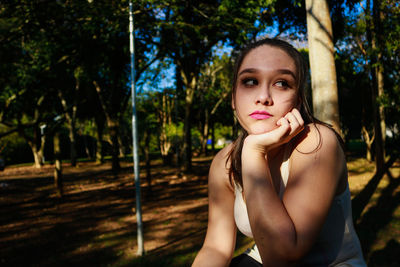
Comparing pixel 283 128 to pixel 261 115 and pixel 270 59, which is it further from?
pixel 270 59

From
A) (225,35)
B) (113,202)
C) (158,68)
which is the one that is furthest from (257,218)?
(158,68)

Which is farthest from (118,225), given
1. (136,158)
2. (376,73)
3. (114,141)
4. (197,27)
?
(114,141)

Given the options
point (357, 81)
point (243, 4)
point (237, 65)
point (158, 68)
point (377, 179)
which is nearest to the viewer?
point (237, 65)

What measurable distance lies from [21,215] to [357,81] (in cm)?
2049

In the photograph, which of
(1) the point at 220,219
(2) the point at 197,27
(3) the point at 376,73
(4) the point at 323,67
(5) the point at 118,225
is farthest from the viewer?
(3) the point at 376,73

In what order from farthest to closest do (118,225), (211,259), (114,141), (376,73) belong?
(114,141) < (376,73) < (118,225) < (211,259)

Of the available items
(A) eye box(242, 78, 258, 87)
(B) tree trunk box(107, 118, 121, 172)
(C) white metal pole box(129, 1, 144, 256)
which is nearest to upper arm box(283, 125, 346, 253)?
(A) eye box(242, 78, 258, 87)

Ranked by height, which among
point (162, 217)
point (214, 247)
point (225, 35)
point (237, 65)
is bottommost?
point (162, 217)

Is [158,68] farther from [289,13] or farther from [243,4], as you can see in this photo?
[243,4]

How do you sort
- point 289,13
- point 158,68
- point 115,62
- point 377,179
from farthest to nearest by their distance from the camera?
point 158,68, point 115,62, point 289,13, point 377,179

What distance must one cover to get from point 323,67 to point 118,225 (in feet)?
23.8

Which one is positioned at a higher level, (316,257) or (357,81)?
(357,81)

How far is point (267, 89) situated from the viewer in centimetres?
131

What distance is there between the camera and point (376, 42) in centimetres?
1120
